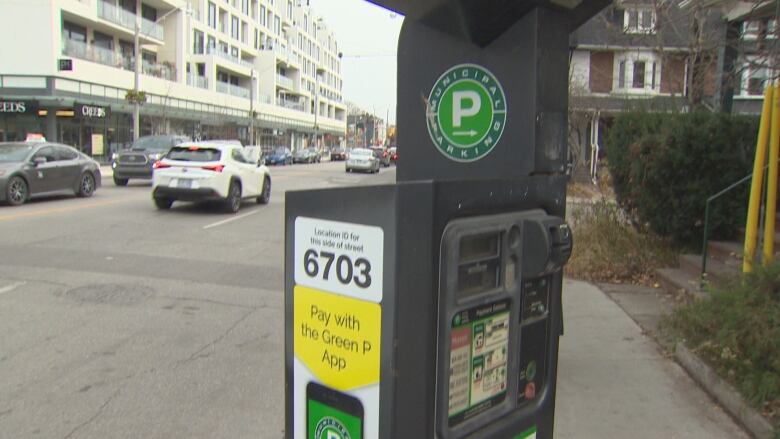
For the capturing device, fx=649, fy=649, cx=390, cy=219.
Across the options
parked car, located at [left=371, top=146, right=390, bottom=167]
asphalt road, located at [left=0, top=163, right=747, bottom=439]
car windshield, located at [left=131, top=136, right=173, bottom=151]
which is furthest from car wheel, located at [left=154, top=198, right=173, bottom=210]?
parked car, located at [left=371, top=146, right=390, bottom=167]

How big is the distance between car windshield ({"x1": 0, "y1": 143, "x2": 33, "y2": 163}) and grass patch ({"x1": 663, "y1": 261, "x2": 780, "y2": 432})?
15.2m

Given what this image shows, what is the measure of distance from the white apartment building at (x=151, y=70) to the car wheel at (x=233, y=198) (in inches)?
877

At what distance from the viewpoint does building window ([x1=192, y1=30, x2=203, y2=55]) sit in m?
58.1

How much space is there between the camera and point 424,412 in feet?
5.71

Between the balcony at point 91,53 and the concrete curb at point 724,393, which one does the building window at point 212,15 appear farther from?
the concrete curb at point 724,393

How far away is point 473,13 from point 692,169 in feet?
21.3

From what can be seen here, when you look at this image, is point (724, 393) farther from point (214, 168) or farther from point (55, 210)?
point (55, 210)

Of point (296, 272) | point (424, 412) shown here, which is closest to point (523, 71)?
point (296, 272)

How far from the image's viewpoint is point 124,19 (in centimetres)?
4234

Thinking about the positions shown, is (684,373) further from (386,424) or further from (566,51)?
(386,424)

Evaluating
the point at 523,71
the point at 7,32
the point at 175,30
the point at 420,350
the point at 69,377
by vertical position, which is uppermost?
the point at 175,30

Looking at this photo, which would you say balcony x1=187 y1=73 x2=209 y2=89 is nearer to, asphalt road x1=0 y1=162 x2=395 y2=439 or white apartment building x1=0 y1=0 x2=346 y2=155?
white apartment building x1=0 y1=0 x2=346 y2=155

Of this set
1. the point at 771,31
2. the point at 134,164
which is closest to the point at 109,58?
the point at 134,164

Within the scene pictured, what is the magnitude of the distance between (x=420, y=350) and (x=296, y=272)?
49cm
